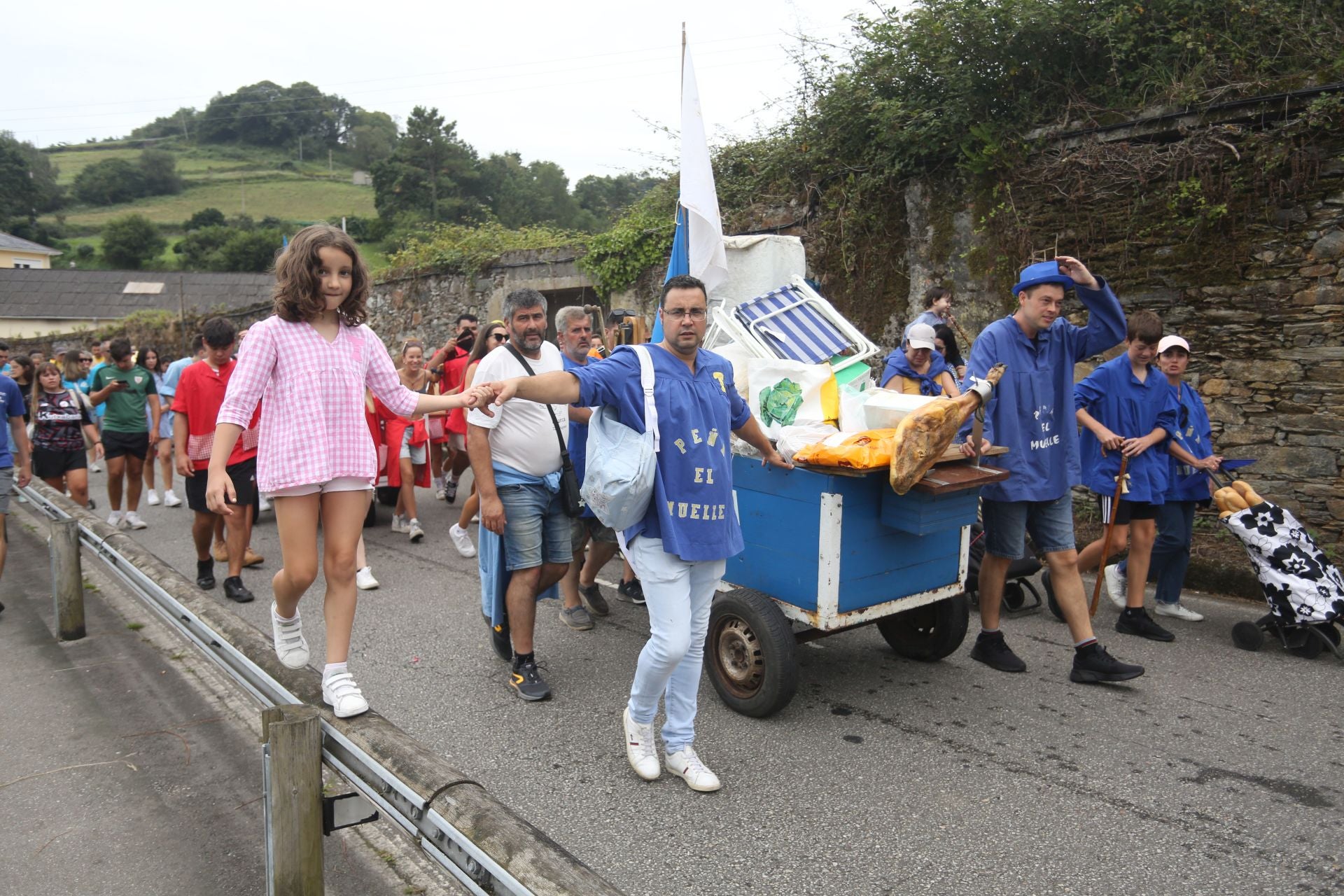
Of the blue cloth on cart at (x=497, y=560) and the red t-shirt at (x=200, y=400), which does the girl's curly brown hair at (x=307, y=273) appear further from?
the red t-shirt at (x=200, y=400)

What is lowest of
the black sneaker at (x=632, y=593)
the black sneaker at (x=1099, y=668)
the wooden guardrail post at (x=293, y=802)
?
the black sneaker at (x=632, y=593)

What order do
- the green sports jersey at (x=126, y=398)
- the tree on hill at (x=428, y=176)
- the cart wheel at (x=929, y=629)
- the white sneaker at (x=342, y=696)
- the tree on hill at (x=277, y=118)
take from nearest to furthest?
the white sneaker at (x=342, y=696), the cart wheel at (x=929, y=629), the green sports jersey at (x=126, y=398), the tree on hill at (x=428, y=176), the tree on hill at (x=277, y=118)

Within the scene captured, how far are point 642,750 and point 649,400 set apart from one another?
1463mm

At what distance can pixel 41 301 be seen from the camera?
50.5 meters

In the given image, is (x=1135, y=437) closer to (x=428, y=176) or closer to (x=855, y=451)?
(x=855, y=451)

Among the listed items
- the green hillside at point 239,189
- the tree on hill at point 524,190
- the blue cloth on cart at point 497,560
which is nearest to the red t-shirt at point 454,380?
the blue cloth on cart at point 497,560

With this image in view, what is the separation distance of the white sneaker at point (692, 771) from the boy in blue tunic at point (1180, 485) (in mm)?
3501

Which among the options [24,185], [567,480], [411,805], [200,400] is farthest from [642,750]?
[24,185]

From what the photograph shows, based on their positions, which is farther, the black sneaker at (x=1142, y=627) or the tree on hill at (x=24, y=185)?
the tree on hill at (x=24, y=185)

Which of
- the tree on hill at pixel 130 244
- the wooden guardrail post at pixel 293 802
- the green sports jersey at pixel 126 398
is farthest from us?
the tree on hill at pixel 130 244

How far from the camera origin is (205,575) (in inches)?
273

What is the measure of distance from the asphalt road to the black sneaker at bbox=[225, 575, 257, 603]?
4.41ft

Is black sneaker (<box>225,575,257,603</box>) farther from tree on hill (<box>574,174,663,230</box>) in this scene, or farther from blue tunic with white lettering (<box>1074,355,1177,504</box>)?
tree on hill (<box>574,174,663,230</box>)

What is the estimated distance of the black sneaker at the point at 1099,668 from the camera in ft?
15.1
